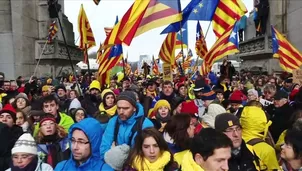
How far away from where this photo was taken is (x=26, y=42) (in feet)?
55.4

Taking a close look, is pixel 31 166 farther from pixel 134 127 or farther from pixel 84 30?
pixel 84 30

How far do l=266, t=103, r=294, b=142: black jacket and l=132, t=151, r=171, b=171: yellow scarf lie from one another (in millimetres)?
2611

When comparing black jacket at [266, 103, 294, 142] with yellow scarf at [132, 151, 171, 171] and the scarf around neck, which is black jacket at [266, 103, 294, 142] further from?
the scarf around neck

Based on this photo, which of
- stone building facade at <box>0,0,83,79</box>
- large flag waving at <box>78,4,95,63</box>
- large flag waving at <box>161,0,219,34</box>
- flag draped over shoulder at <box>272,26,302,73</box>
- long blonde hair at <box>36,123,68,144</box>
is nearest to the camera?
long blonde hair at <box>36,123,68,144</box>

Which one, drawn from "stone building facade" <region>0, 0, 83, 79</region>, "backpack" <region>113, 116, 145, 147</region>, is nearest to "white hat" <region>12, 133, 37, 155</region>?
"backpack" <region>113, 116, 145, 147</region>

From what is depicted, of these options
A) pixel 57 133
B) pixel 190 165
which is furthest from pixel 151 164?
pixel 57 133

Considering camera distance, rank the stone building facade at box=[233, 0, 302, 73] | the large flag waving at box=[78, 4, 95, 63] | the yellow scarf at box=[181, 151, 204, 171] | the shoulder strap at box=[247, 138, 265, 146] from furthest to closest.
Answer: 1. the stone building facade at box=[233, 0, 302, 73]
2. the large flag waving at box=[78, 4, 95, 63]
3. the shoulder strap at box=[247, 138, 265, 146]
4. the yellow scarf at box=[181, 151, 204, 171]

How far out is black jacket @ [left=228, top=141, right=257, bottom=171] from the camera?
3.71 m

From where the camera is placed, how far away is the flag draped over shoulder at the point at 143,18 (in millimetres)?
7402

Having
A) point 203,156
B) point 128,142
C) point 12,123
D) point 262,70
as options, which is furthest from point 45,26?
point 203,156

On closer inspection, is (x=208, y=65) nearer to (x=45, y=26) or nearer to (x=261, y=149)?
(x=261, y=149)

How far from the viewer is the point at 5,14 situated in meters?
16.0

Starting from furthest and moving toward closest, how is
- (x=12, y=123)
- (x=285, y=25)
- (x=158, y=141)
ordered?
(x=285, y=25)
(x=12, y=123)
(x=158, y=141)

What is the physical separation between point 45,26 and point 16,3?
2142 millimetres
